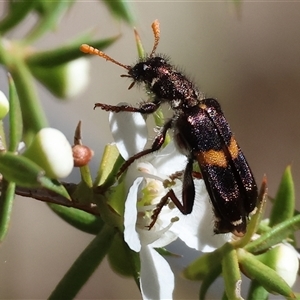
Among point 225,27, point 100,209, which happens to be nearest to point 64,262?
point 100,209

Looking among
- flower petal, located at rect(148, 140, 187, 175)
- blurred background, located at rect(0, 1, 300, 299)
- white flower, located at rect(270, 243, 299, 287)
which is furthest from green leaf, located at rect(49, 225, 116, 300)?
blurred background, located at rect(0, 1, 300, 299)

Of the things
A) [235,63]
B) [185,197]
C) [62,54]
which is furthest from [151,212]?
[235,63]

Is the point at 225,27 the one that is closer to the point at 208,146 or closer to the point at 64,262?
the point at 64,262

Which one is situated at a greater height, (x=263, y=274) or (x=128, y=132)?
(x=128, y=132)

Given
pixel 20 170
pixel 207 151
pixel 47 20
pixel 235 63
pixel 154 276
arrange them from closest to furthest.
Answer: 1. pixel 20 170
2. pixel 154 276
3. pixel 207 151
4. pixel 47 20
5. pixel 235 63

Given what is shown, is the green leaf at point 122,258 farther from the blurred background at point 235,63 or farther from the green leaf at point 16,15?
the blurred background at point 235,63

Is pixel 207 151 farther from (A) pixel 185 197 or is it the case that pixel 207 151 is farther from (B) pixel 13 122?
(B) pixel 13 122

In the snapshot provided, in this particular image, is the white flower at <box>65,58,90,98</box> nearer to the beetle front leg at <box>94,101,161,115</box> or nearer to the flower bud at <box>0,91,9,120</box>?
the beetle front leg at <box>94,101,161,115</box>
